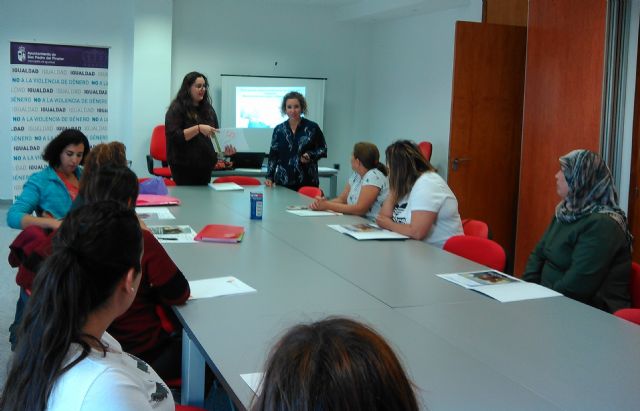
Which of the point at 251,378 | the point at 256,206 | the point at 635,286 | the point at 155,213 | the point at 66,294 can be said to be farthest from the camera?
the point at 155,213

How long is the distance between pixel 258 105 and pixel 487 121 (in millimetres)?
3667

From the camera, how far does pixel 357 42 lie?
9.04 metres

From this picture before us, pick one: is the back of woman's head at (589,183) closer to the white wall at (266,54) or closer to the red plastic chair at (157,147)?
the white wall at (266,54)

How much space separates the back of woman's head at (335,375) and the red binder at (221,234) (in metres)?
2.50

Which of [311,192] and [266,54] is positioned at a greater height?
[266,54]

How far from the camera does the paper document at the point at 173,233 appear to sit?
128 inches

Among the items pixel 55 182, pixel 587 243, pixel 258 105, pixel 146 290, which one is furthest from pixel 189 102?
pixel 258 105

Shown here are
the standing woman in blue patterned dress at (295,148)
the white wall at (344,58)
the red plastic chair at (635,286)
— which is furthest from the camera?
→ the white wall at (344,58)

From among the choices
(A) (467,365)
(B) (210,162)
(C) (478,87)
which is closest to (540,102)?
(C) (478,87)

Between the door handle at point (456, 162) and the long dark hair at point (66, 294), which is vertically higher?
the door handle at point (456, 162)

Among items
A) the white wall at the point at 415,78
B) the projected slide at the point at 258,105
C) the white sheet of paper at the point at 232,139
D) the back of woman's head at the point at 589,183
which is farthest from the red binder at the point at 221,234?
the projected slide at the point at 258,105

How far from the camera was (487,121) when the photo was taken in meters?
5.68

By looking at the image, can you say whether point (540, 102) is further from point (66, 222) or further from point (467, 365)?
point (66, 222)

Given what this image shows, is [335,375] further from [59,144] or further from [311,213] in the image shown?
[311,213]
